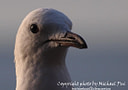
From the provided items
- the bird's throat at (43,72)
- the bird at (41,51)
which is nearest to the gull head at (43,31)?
the bird at (41,51)

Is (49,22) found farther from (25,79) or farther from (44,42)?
(25,79)

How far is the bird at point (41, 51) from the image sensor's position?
676cm

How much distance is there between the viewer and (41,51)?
678 cm

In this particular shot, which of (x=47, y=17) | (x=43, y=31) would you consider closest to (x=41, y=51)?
(x=43, y=31)

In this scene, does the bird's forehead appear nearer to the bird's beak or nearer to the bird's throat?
the bird's beak

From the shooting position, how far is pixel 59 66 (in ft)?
22.6

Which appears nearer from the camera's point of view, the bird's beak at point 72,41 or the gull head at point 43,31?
the bird's beak at point 72,41

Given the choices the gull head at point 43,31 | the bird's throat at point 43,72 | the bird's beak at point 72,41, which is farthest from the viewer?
the bird's throat at point 43,72

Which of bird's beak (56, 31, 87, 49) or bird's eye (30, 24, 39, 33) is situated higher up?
bird's eye (30, 24, 39, 33)

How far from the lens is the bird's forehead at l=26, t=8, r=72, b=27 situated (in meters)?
6.74

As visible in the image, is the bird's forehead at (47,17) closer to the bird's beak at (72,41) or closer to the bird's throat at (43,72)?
the bird's beak at (72,41)

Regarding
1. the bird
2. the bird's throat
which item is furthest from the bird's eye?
the bird's throat

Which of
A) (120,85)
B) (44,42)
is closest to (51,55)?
(44,42)

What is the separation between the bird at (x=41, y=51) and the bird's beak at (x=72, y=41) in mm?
118
